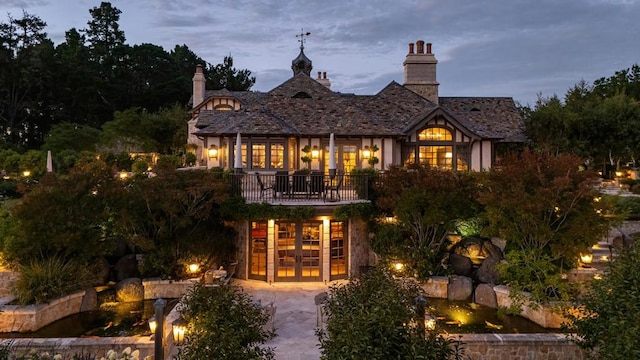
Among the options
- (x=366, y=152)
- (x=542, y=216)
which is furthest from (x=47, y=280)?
(x=366, y=152)

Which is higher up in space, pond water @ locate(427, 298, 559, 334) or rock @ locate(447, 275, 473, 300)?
rock @ locate(447, 275, 473, 300)

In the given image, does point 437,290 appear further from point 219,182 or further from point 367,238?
point 219,182

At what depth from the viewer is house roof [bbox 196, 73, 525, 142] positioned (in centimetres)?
2111

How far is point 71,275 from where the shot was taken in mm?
11539

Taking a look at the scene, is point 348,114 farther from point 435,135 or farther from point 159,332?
point 159,332

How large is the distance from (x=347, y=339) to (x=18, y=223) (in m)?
11.3

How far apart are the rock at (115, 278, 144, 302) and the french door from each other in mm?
4263

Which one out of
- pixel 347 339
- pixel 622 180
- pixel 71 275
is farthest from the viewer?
pixel 622 180

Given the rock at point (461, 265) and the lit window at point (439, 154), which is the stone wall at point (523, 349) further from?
the lit window at point (439, 154)

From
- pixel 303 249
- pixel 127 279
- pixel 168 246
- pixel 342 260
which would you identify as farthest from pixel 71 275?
pixel 342 260

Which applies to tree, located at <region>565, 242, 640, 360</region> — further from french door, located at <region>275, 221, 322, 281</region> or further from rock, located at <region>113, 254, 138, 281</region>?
rock, located at <region>113, 254, 138, 281</region>

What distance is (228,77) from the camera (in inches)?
2371

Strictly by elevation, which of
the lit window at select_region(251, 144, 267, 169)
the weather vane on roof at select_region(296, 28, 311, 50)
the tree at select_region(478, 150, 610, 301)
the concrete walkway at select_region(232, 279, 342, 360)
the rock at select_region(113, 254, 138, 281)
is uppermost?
the weather vane on roof at select_region(296, 28, 311, 50)

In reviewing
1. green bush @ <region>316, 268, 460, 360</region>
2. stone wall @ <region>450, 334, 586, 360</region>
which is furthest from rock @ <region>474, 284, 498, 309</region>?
green bush @ <region>316, 268, 460, 360</region>
